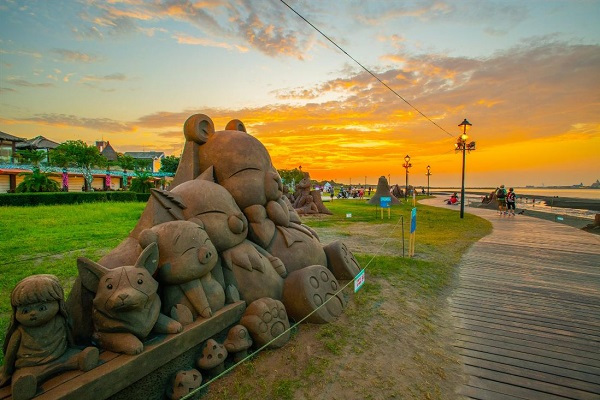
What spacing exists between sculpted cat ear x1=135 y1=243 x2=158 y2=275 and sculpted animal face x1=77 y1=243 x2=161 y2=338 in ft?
0.19

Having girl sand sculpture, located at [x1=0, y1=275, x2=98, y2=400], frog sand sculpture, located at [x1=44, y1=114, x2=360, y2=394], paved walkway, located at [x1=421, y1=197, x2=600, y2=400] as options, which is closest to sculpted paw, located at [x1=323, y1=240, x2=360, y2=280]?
frog sand sculpture, located at [x1=44, y1=114, x2=360, y2=394]

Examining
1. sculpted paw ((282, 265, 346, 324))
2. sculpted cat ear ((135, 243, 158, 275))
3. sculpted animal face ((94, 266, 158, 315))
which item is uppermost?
sculpted cat ear ((135, 243, 158, 275))

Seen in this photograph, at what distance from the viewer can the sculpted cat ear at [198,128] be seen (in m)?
4.69

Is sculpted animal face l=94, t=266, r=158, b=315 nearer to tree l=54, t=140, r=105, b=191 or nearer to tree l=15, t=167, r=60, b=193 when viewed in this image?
tree l=15, t=167, r=60, b=193

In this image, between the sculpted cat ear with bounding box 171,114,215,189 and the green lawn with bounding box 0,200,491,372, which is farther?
the green lawn with bounding box 0,200,491,372

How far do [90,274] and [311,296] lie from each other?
254 cm

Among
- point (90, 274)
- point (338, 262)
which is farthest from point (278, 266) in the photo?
point (90, 274)

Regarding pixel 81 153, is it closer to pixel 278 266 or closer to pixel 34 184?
pixel 34 184

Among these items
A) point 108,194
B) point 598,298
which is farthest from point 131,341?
point 108,194

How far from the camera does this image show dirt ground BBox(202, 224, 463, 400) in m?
3.31

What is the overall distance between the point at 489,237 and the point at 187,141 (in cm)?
1236

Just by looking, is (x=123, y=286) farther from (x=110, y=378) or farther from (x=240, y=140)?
(x=240, y=140)

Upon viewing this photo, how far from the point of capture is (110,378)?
2.45 meters

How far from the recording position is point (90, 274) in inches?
110
